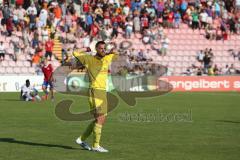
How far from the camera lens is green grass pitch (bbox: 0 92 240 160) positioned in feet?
41.6

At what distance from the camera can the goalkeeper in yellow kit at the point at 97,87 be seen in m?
13.2

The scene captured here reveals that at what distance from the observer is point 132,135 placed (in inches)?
634

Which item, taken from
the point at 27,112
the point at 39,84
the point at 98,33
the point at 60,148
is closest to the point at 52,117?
the point at 27,112

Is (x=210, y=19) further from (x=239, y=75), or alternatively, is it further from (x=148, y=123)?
(x=148, y=123)

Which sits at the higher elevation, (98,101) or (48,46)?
(48,46)

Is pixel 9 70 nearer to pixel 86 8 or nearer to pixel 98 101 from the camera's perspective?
pixel 86 8

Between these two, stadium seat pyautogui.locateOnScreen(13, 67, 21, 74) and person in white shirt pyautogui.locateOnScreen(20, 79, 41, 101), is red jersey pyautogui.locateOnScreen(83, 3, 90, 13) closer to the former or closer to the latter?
stadium seat pyautogui.locateOnScreen(13, 67, 21, 74)

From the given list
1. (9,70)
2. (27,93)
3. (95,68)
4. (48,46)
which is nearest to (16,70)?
(9,70)

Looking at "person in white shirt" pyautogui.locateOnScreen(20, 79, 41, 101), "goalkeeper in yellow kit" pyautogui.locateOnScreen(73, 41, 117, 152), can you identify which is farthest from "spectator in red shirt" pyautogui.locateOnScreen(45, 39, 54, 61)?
"goalkeeper in yellow kit" pyautogui.locateOnScreen(73, 41, 117, 152)

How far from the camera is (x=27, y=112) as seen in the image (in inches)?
924

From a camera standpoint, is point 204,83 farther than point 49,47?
Yes

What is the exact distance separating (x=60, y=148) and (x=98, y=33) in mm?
29640

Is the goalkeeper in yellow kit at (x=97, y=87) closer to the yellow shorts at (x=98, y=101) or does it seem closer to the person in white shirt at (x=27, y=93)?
the yellow shorts at (x=98, y=101)

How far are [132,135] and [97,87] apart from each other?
3.08 metres
